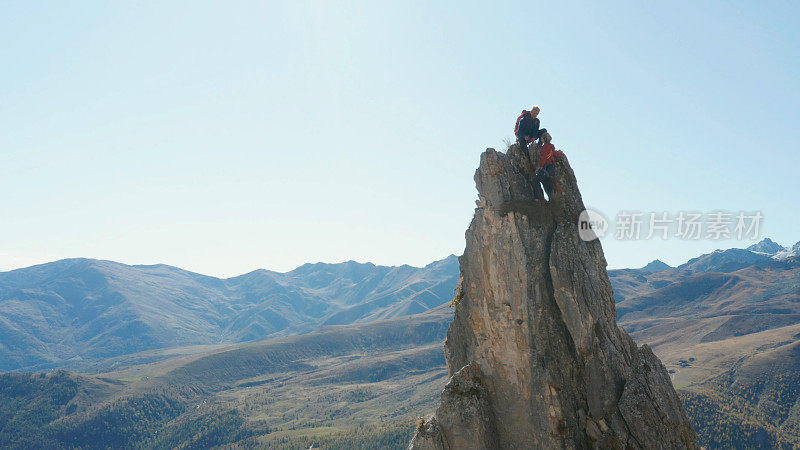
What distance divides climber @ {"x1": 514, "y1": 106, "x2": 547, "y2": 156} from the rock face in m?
2.07

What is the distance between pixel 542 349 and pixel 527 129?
39.4 feet

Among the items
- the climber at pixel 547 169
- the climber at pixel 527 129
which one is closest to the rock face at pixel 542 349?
the climber at pixel 547 169

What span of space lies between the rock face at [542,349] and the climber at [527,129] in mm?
2066

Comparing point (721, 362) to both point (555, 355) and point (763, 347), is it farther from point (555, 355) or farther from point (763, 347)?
point (555, 355)

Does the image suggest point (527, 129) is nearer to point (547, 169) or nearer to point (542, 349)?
point (547, 169)

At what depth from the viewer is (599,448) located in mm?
18781

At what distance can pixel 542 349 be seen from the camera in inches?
814

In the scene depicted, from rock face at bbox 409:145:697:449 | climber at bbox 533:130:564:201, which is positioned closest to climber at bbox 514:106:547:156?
climber at bbox 533:130:564:201

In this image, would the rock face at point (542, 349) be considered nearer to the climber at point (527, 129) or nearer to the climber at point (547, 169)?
the climber at point (547, 169)

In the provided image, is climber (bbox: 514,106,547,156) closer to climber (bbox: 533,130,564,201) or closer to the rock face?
climber (bbox: 533,130,564,201)

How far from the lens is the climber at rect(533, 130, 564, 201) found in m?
24.2

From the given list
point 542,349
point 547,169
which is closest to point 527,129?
point 547,169

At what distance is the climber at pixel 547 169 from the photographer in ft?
79.5

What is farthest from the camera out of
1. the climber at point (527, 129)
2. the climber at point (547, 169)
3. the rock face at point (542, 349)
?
the climber at point (527, 129)
